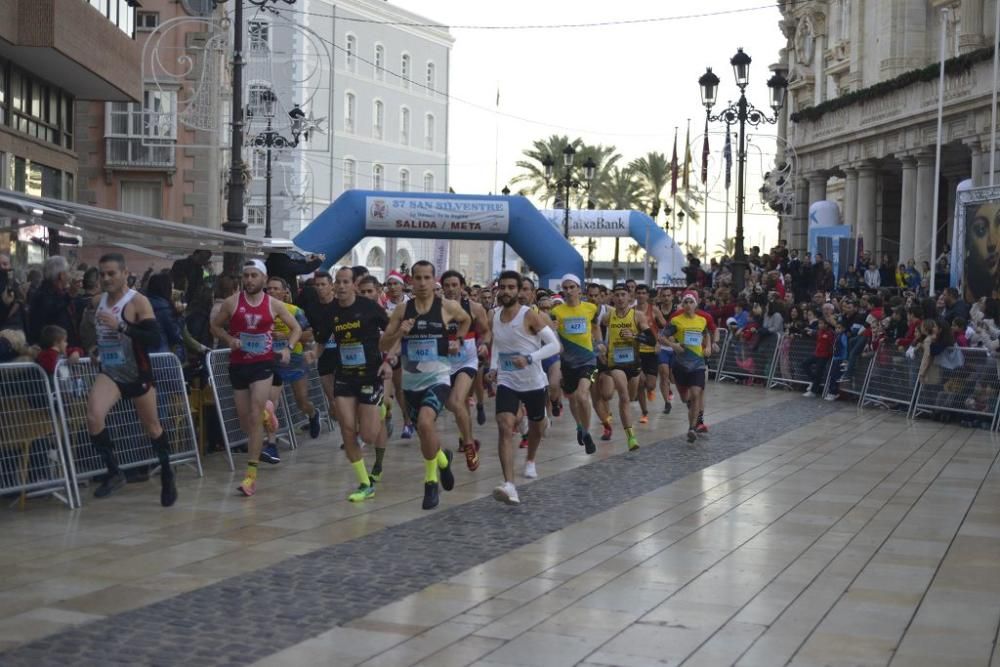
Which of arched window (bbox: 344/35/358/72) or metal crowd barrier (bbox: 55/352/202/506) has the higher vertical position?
arched window (bbox: 344/35/358/72)

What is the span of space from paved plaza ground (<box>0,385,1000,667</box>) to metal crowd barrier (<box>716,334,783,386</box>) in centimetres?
1349

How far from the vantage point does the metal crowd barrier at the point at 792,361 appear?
85.1 ft

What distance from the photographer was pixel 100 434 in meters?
10.9

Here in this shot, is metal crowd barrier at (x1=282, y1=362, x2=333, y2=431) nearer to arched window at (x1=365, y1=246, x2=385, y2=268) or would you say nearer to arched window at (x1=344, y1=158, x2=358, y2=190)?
arched window at (x1=344, y1=158, x2=358, y2=190)

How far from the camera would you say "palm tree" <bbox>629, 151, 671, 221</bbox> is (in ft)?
246

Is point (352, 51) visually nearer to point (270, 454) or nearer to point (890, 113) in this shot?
point (890, 113)

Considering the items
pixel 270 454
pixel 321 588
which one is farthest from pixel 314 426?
pixel 321 588

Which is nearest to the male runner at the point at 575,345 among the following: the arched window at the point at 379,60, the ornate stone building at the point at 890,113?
the ornate stone building at the point at 890,113

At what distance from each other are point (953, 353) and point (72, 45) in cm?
1598

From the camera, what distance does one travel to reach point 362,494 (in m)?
11.1

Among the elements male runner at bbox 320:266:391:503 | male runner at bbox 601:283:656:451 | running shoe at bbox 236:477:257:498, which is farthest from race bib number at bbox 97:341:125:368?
male runner at bbox 601:283:656:451

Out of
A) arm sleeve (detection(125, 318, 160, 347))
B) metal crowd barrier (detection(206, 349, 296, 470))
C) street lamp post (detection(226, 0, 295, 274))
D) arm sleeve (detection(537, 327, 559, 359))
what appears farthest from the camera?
street lamp post (detection(226, 0, 295, 274))

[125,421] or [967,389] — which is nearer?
[125,421]

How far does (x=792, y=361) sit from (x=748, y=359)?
1628 mm
